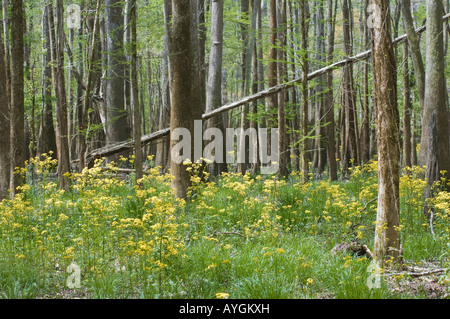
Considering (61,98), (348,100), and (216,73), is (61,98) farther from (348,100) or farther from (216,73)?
(348,100)

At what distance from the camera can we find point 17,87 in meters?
8.03

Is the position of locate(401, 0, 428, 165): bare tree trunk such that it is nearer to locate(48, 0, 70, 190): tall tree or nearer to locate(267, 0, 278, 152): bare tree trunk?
locate(267, 0, 278, 152): bare tree trunk

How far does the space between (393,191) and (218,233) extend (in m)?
2.50

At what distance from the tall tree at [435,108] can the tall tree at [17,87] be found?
291 inches

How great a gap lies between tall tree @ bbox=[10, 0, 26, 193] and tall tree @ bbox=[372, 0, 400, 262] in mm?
6353

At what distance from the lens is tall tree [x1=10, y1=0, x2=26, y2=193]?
7918mm

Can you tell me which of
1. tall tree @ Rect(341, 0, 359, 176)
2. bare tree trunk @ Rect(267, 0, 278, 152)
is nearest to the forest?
bare tree trunk @ Rect(267, 0, 278, 152)

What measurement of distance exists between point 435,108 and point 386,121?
3.65 metres

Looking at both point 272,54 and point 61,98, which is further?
point 272,54

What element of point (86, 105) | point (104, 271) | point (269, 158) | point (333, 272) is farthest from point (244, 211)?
point (269, 158)

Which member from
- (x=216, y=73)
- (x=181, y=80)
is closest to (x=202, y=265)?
(x=181, y=80)
